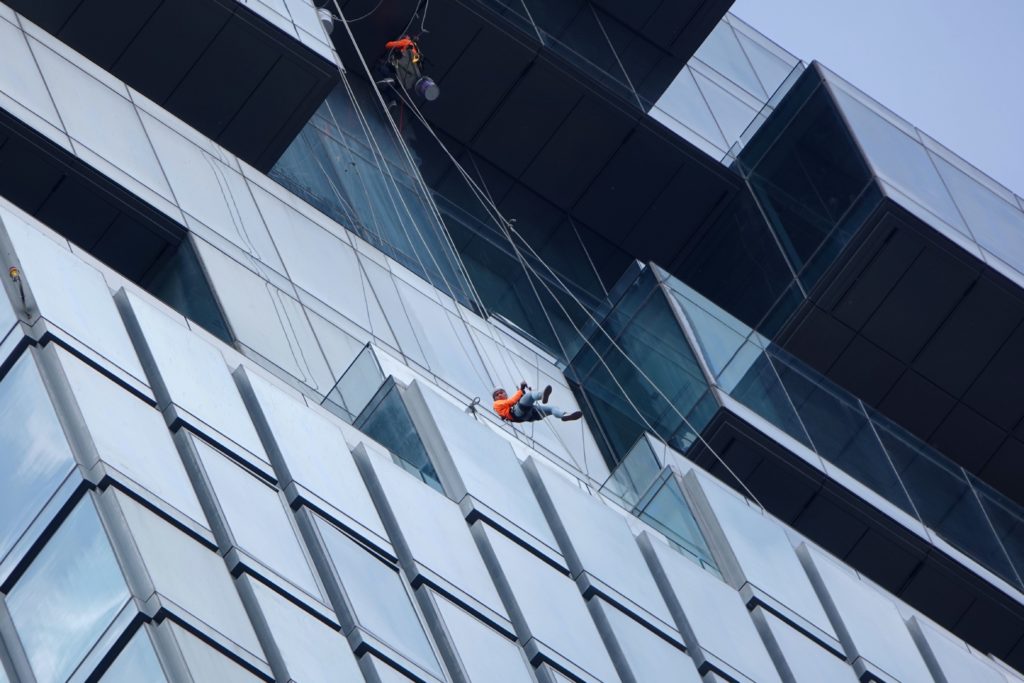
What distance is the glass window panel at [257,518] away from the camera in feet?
63.5

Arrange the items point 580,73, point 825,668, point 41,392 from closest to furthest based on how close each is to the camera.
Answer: point 41,392
point 825,668
point 580,73

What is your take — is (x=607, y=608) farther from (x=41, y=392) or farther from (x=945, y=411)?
(x=945, y=411)

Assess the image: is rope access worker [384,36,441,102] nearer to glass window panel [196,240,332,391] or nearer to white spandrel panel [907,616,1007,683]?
glass window panel [196,240,332,391]

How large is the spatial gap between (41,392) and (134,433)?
87cm

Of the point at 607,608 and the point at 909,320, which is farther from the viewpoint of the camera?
the point at 909,320

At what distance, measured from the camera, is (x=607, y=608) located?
2330 cm

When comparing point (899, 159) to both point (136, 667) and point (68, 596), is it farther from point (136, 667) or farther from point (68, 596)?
point (136, 667)

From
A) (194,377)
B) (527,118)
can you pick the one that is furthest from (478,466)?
(527,118)

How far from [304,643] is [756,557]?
9407 millimetres

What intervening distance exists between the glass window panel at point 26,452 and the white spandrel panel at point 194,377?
4.88 ft

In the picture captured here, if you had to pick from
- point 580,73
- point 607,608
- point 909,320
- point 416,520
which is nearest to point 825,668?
point 607,608

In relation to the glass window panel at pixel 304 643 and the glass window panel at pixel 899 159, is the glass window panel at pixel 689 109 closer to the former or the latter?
the glass window panel at pixel 899 159

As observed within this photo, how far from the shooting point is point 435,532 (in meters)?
21.9

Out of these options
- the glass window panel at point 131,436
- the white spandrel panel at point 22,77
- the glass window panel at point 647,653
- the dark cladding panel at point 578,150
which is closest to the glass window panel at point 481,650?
the glass window panel at point 647,653
